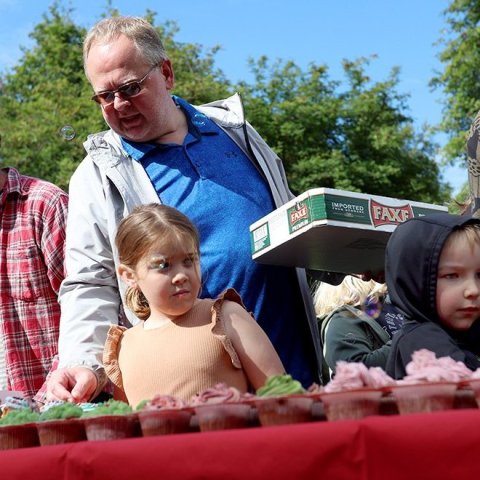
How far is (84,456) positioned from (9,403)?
0.70 metres

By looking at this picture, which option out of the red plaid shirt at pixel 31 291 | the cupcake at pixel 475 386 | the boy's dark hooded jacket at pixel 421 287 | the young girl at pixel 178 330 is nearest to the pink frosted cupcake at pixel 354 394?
the cupcake at pixel 475 386

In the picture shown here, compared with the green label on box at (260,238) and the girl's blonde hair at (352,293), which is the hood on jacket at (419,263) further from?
the girl's blonde hair at (352,293)

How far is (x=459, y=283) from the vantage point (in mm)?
2422

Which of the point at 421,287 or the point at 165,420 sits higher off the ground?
the point at 421,287

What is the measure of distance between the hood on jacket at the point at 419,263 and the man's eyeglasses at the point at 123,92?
1.22m

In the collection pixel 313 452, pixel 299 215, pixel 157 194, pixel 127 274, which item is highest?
pixel 157 194

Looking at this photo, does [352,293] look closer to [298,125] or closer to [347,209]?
[347,209]

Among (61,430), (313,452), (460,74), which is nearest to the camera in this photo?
(313,452)

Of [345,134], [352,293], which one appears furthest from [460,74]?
[352,293]

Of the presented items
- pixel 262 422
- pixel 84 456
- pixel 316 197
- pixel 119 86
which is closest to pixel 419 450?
pixel 262 422

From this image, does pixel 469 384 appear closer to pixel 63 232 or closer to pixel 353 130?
pixel 63 232

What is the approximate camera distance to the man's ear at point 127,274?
116 inches

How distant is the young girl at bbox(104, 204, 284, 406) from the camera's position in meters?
2.74

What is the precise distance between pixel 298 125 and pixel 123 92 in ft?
77.8
